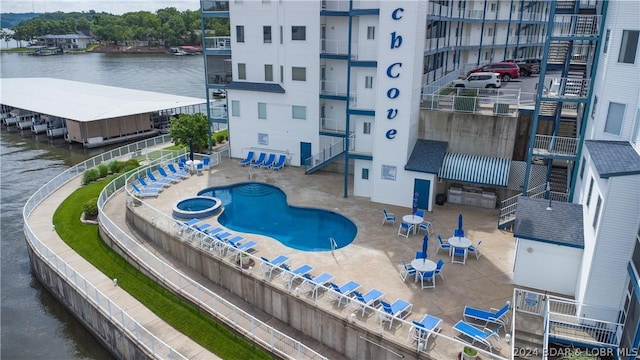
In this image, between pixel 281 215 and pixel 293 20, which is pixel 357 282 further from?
pixel 293 20

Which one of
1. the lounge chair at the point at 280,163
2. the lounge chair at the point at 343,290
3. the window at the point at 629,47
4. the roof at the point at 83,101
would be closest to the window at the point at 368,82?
the lounge chair at the point at 280,163

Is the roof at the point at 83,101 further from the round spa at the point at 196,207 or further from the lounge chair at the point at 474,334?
the lounge chair at the point at 474,334

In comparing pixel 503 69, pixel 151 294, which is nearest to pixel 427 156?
pixel 151 294

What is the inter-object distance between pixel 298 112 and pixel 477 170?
1328 cm

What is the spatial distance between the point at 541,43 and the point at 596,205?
48.9 m

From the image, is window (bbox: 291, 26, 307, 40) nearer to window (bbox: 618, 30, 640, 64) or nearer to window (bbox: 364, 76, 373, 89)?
window (bbox: 364, 76, 373, 89)

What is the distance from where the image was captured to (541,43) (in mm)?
57406

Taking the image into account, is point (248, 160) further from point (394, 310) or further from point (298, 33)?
point (394, 310)

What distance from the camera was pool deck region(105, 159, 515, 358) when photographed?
17.7 m

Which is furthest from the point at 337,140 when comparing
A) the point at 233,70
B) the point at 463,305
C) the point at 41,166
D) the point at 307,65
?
the point at 41,166

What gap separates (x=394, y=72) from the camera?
25.2 m

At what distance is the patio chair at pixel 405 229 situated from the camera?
75.6ft

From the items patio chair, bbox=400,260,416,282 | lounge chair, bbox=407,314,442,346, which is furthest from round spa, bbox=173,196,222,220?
lounge chair, bbox=407,314,442,346

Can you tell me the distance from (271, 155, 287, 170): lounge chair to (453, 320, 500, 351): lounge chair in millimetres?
20233
